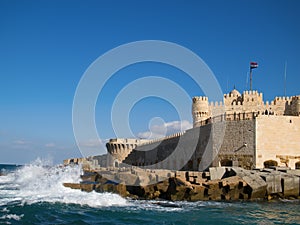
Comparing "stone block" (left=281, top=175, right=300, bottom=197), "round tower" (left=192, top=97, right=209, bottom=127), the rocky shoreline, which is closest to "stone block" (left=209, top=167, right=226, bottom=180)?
the rocky shoreline

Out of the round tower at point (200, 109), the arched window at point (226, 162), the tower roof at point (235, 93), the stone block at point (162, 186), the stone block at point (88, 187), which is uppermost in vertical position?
the tower roof at point (235, 93)

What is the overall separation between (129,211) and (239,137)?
33.3 feet

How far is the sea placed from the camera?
37.1 feet

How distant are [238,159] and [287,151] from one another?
8.90 ft

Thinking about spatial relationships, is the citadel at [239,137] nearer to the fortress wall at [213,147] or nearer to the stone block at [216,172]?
the fortress wall at [213,147]

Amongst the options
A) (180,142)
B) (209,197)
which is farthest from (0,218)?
(180,142)

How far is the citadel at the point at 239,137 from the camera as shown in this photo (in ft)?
66.3

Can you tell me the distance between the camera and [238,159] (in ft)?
67.5

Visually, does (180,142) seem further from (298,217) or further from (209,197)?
(298,217)

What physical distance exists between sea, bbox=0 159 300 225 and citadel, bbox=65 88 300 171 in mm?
5164

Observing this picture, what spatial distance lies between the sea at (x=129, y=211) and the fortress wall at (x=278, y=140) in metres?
4.94

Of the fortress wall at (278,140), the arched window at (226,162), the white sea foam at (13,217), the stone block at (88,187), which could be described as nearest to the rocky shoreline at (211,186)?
the stone block at (88,187)

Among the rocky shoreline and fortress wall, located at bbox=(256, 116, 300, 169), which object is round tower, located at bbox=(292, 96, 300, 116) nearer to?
fortress wall, located at bbox=(256, 116, 300, 169)

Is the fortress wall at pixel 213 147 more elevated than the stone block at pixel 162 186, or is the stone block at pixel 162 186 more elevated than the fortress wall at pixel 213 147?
the fortress wall at pixel 213 147
